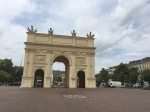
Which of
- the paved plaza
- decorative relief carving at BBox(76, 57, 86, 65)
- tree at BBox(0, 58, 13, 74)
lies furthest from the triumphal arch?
tree at BBox(0, 58, 13, 74)

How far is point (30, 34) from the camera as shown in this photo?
48438 millimetres

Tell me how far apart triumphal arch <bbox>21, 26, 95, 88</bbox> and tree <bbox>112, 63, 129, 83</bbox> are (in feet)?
120

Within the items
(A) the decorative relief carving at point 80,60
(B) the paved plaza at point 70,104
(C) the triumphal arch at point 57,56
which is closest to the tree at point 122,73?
(C) the triumphal arch at point 57,56

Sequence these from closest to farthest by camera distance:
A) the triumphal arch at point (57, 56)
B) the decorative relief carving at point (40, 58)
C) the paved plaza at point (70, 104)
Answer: the paved plaza at point (70, 104) < the triumphal arch at point (57, 56) < the decorative relief carving at point (40, 58)

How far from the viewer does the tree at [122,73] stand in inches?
3332

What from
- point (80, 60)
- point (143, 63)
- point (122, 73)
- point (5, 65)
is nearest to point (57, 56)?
point (80, 60)

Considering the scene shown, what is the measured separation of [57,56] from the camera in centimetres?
4966

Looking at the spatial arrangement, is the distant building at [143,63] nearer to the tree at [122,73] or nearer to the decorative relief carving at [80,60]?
the tree at [122,73]

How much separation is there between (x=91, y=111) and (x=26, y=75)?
126ft

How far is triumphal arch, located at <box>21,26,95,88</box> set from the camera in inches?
1864

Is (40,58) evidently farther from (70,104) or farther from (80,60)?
(70,104)

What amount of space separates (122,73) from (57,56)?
144ft

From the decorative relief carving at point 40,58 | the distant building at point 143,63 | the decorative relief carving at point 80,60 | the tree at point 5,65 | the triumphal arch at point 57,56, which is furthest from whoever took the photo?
the distant building at point 143,63

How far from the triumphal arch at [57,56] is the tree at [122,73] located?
36.6m
